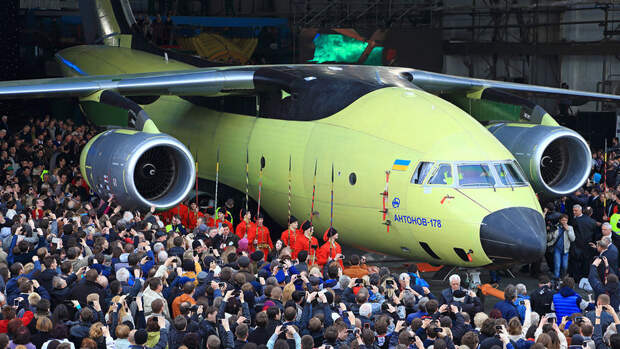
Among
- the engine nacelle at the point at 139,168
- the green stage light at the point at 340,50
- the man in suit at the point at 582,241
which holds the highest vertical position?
the green stage light at the point at 340,50

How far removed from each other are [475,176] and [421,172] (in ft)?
2.72

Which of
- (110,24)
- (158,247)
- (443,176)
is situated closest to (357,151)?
(443,176)

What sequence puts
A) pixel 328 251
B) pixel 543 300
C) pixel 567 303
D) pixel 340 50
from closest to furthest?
pixel 567 303
pixel 543 300
pixel 328 251
pixel 340 50

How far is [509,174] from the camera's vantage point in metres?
14.0

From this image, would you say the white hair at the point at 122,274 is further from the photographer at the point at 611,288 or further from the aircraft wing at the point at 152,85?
the aircraft wing at the point at 152,85

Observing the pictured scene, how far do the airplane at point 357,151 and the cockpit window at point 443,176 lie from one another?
0.05ft

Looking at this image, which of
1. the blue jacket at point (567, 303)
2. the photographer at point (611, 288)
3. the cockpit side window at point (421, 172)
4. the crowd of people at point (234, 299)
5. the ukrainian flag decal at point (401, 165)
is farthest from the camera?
the ukrainian flag decal at point (401, 165)

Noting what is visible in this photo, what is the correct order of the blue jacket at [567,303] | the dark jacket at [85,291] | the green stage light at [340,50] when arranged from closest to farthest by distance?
the dark jacket at [85,291] < the blue jacket at [567,303] < the green stage light at [340,50]

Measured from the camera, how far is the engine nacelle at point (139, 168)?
15727mm

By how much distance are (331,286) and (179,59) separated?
11.8 metres

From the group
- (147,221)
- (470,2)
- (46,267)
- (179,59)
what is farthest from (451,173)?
(470,2)

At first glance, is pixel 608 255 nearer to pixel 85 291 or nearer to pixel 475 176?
pixel 475 176

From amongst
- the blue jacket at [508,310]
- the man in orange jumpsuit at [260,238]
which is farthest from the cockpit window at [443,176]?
the man in orange jumpsuit at [260,238]

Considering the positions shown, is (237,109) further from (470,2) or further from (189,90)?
(470,2)
